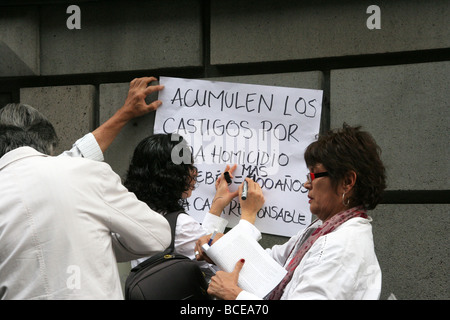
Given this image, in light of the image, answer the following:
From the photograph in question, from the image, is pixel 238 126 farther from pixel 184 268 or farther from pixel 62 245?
pixel 62 245

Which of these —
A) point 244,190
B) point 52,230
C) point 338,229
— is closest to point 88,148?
point 244,190

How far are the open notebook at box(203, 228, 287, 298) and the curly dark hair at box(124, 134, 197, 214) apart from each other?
43cm

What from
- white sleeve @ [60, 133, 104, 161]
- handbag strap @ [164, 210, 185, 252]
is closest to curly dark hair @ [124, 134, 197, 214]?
handbag strap @ [164, 210, 185, 252]

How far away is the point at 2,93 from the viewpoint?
398cm

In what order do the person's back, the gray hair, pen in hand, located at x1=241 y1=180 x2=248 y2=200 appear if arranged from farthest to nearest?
pen in hand, located at x1=241 y1=180 x2=248 y2=200 < the gray hair < the person's back

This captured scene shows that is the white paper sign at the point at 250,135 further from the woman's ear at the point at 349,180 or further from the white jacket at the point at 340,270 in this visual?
the white jacket at the point at 340,270

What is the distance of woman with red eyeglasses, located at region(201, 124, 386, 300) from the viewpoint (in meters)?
2.16

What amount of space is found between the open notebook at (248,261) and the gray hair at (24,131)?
79 centimetres

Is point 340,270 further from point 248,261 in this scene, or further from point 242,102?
point 242,102

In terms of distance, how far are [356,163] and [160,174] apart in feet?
3.32

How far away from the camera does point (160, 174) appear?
9.87 ft

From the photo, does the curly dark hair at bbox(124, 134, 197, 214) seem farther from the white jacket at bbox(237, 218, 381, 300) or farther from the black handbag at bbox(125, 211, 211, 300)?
the white jacket at bbox(237, 218, 381, 300)

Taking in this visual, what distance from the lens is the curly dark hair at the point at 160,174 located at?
9.78ft

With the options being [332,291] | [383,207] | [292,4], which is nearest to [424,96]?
[383,207]
